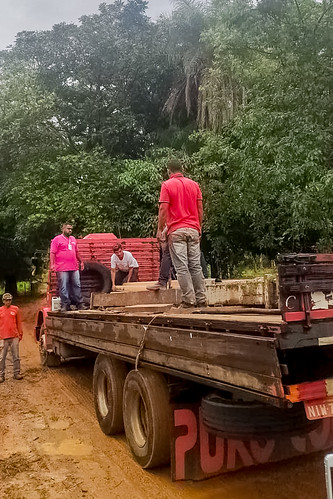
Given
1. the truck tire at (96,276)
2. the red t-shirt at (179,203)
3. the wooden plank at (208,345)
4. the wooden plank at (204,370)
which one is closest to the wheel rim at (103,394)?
the wooden plank at (204,370)

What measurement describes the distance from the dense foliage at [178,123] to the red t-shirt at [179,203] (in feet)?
20.6

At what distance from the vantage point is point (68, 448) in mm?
5402

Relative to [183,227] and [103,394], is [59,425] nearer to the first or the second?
[103,394]

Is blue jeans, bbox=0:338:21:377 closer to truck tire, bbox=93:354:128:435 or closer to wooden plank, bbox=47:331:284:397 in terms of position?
truck tire, bbox=93:354:128:435

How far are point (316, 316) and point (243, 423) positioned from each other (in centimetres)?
119

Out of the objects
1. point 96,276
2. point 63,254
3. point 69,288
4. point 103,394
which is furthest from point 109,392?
point 96,276

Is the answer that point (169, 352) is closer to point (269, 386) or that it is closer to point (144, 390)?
point (144, 390)

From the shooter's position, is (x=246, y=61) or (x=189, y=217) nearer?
(x=189, y=217)

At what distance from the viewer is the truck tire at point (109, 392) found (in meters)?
5.40

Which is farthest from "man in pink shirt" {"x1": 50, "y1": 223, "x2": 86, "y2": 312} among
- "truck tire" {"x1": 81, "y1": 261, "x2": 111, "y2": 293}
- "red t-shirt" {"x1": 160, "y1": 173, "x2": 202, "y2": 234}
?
"red t-shirt" {"x1": 160, "y1": 173, "x2": 202, "y2": 234}

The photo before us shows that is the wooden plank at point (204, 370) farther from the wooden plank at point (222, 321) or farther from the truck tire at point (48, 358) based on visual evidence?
the truck tire at point (48, 358)

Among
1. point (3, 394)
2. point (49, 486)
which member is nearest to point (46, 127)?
point (3, 394)

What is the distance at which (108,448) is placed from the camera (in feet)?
17.3

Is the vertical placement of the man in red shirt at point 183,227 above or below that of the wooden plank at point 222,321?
above
